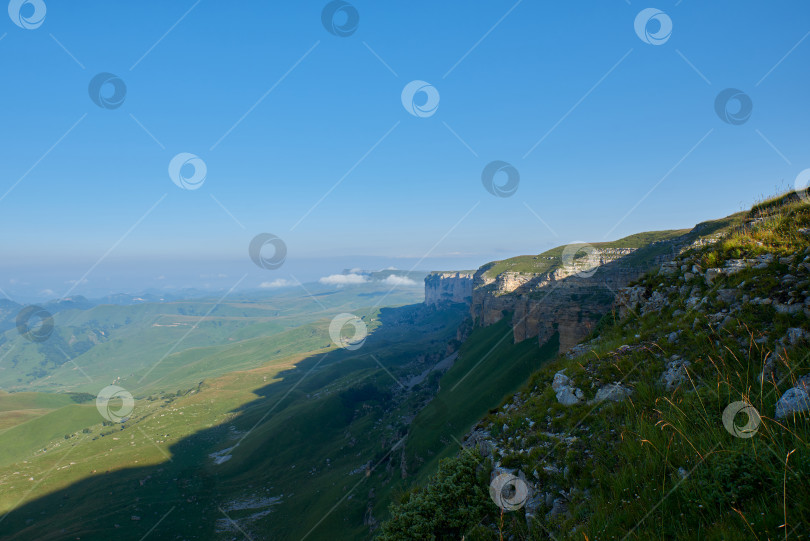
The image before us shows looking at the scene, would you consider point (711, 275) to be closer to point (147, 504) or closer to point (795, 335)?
point (795, 335)

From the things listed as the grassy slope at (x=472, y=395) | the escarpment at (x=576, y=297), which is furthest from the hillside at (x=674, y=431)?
the grassy slope at (x=472, y=395)

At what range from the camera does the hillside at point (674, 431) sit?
6.00m

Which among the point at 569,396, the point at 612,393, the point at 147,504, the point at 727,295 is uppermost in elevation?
the point at 147,504

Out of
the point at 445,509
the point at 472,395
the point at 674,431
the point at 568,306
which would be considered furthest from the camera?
the point at 472,395

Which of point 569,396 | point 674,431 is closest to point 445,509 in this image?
point 569,396

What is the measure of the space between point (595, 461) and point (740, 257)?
12.5m

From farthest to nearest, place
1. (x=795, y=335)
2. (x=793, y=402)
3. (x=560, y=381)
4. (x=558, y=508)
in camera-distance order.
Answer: (x=560, y=381) → (x=795, y=335) → (x=558, y=508) → (x=793, y=402)

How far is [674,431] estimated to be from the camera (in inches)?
321

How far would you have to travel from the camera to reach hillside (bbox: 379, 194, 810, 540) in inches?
236

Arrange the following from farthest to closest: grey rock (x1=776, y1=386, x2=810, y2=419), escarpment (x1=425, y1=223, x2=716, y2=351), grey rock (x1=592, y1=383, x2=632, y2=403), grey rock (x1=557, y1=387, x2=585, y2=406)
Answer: escarpment (x1=425, y1=223, x2=716, y2=351) < grey rock (x1=557, y1=387, x2=585, y2=406) < grey rock (x1=592, y1=383, x2=632, y2=403) < grey rock (x1=776, y1=386, x2=810, y2=419)

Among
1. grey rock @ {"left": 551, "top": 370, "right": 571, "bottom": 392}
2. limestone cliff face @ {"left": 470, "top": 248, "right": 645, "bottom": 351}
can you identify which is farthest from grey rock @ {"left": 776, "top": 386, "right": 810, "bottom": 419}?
limestone cliff face @ {"left": 470, "top": 248, "right": 645, "bottom": 351}

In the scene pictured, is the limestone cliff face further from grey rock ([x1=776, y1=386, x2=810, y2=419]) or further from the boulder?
grey rock ([x1=776, y1=386, x2=810, y2=419])

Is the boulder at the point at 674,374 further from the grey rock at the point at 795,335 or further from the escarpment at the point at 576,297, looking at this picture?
the escarpment at the point at 576,297

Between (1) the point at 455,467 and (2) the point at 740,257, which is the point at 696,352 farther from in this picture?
(1) the point at 455,467
